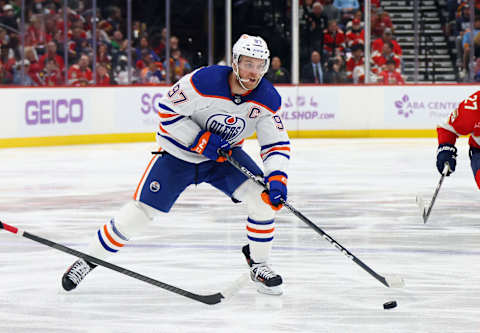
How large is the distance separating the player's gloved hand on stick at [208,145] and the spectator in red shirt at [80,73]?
7.42 m

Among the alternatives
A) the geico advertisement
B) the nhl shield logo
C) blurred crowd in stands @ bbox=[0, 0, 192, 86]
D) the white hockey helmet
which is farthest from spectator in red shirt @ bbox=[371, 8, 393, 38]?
the nhl shield logo

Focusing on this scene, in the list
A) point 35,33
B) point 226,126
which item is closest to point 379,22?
point 35,33

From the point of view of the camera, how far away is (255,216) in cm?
345

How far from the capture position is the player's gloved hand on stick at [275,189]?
3301 mm

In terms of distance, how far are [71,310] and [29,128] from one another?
22.6ft

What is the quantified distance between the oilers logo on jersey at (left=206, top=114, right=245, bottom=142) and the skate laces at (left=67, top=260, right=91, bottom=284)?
0.71 meters

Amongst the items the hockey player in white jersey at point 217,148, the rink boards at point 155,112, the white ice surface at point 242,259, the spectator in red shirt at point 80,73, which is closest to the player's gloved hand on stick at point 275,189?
the hockey player in white jersey at point 217,148

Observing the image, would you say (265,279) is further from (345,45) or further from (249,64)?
(345,45)

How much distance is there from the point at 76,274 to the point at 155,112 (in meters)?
7.59

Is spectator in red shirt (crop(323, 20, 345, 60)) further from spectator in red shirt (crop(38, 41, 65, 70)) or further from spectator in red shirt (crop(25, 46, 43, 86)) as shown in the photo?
spectator in red shirt (crop(25, 46, 43, 86))

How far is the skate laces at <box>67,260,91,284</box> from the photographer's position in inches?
136

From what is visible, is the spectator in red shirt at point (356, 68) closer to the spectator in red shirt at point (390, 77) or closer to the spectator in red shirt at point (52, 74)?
the spectator in red shirt at point (390, 77)

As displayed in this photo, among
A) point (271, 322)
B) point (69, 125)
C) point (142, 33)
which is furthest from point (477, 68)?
point (271, 322)

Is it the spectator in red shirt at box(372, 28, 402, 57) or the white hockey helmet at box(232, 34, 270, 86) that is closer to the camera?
the white hockey helmet at box(232, 34, 270, 86)
